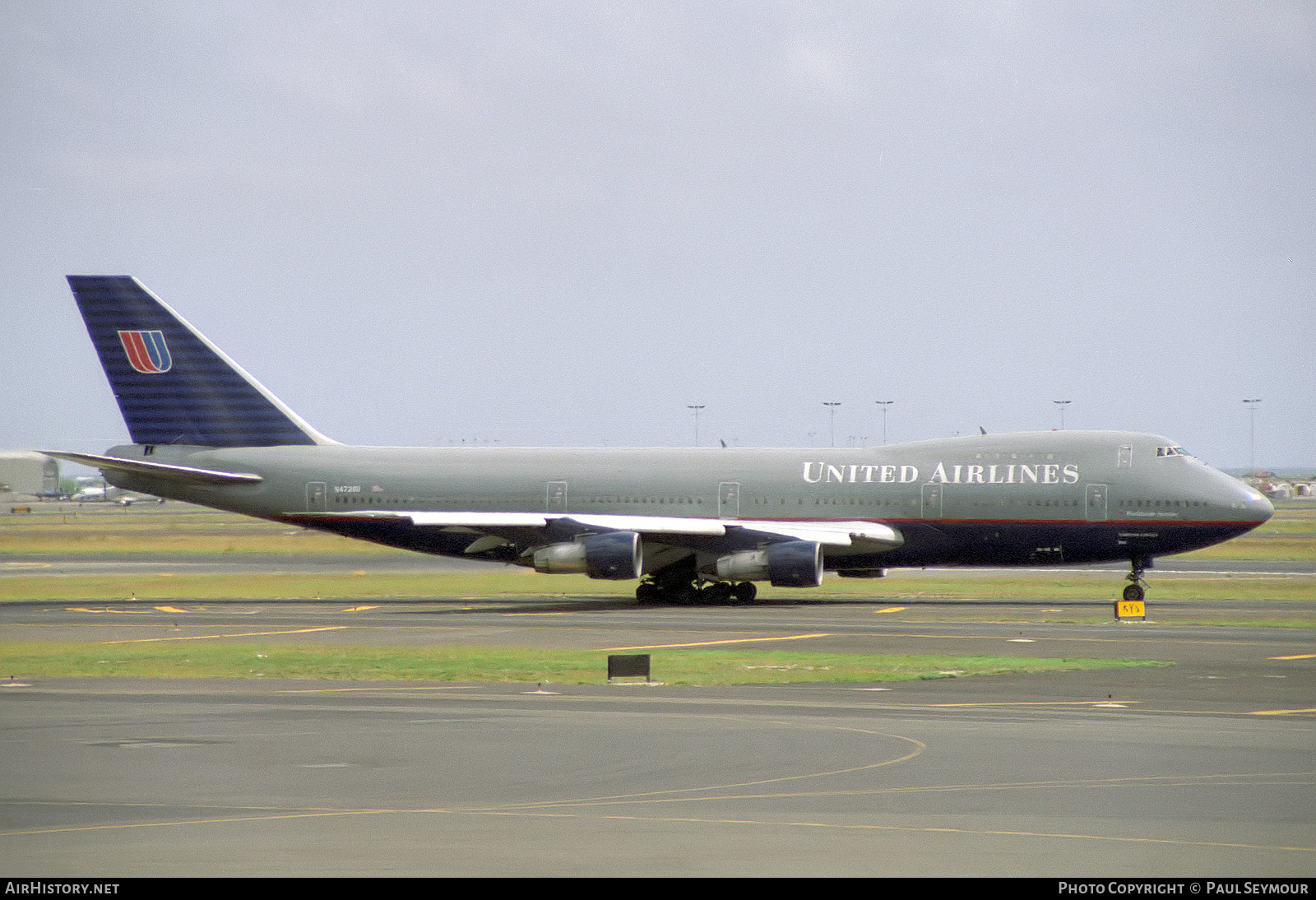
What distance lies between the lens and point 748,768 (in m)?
17.9

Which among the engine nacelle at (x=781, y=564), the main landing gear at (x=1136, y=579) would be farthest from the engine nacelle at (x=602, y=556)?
the main landing gear at (x=1136, y=579)

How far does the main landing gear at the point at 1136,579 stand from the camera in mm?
45656

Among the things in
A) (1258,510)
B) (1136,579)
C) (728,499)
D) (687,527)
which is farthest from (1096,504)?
(687,527)

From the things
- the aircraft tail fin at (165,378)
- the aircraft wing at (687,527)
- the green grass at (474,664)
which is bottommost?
the green grass at (474,664)

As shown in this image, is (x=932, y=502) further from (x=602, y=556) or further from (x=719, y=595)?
(x=602, y=556)

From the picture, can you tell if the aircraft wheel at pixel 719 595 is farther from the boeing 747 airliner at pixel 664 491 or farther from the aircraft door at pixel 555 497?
the aircraft door at pixel 555 497

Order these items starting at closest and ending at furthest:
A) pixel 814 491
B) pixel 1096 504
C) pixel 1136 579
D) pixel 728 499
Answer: pixel 1136 579 → pixel 1096 504 → pixel 814 491 → pixel 728 499

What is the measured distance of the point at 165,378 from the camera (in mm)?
53750

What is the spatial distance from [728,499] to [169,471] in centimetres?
1841

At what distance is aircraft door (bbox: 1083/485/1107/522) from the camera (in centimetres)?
4869

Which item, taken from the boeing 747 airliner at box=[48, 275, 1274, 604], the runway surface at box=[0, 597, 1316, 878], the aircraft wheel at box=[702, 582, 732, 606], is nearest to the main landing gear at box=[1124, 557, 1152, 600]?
the boeing 747 airliner at box=[48, 275, 1274, 604]

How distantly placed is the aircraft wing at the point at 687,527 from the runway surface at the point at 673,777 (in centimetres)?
1831

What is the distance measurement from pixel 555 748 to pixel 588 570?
29170 mm
